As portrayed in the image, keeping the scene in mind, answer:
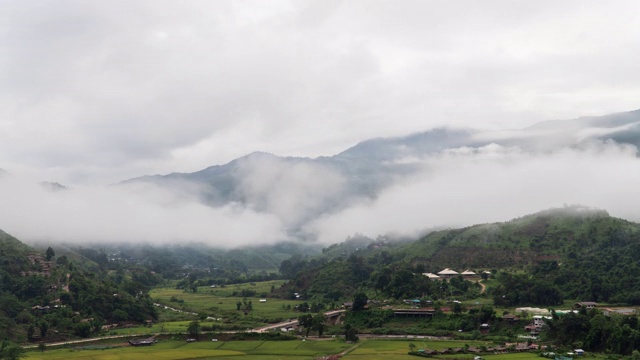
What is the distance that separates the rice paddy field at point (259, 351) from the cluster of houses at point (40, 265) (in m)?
36.4

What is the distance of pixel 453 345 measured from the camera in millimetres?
83000

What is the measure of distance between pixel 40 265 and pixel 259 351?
61.4 metres

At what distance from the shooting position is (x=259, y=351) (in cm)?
8344

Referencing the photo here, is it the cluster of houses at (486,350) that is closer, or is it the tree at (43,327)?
the cluster of houses at (486,350)

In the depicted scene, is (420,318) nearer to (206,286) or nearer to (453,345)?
(453,345)

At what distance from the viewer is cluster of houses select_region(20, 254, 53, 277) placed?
117 m

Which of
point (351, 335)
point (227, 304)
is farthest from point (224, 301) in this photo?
point (351, 335)

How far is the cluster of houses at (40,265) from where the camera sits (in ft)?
383

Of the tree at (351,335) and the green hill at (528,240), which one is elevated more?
the green hill at (528,240)

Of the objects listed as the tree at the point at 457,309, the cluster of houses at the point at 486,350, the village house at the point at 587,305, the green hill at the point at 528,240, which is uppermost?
the green hill at the point at 528,240

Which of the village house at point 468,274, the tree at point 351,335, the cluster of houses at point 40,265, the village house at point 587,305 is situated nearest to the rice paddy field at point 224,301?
the tree at point 351,335

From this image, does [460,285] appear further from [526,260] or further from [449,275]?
[526,260]

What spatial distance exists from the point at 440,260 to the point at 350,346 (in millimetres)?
69886

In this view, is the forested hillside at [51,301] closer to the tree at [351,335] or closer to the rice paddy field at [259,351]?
the rice paddy field at [259,351]
